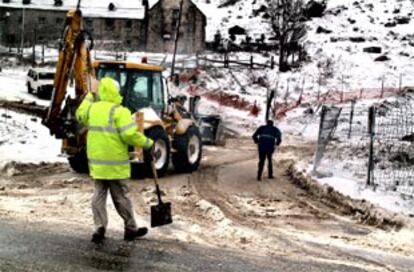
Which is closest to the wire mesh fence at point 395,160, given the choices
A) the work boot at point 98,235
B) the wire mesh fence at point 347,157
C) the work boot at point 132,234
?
the wire mesh fence at point 347,157

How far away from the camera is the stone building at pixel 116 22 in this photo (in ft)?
263

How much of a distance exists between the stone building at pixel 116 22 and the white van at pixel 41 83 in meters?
39.0

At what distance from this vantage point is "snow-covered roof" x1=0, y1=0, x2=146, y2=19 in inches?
3145

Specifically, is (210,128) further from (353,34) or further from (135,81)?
(353,34)

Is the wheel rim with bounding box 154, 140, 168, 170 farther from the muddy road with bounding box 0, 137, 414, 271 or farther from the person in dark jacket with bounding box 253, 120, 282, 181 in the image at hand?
the person in dark jacket with bounding box 253, 120, 282, 181

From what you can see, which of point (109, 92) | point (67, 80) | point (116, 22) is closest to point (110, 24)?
point (116, 22)

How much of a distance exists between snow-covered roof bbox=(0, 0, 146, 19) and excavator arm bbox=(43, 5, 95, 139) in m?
64.5

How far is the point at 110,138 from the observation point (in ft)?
32.0

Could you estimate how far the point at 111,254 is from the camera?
9.35m

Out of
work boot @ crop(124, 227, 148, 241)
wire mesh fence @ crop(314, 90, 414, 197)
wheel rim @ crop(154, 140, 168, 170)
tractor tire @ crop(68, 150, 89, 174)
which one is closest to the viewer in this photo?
work boot @ crop(124, 227, 148, 241)

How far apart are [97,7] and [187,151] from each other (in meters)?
64.2

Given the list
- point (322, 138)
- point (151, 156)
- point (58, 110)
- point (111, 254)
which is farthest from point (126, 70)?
point (111, 254)

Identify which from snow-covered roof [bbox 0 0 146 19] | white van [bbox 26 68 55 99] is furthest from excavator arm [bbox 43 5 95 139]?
snow-covered roof [bbox 0 0 146 19]

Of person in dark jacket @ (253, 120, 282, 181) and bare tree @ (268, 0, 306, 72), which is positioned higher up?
bare tree @ (268, 0, 306, 72)
